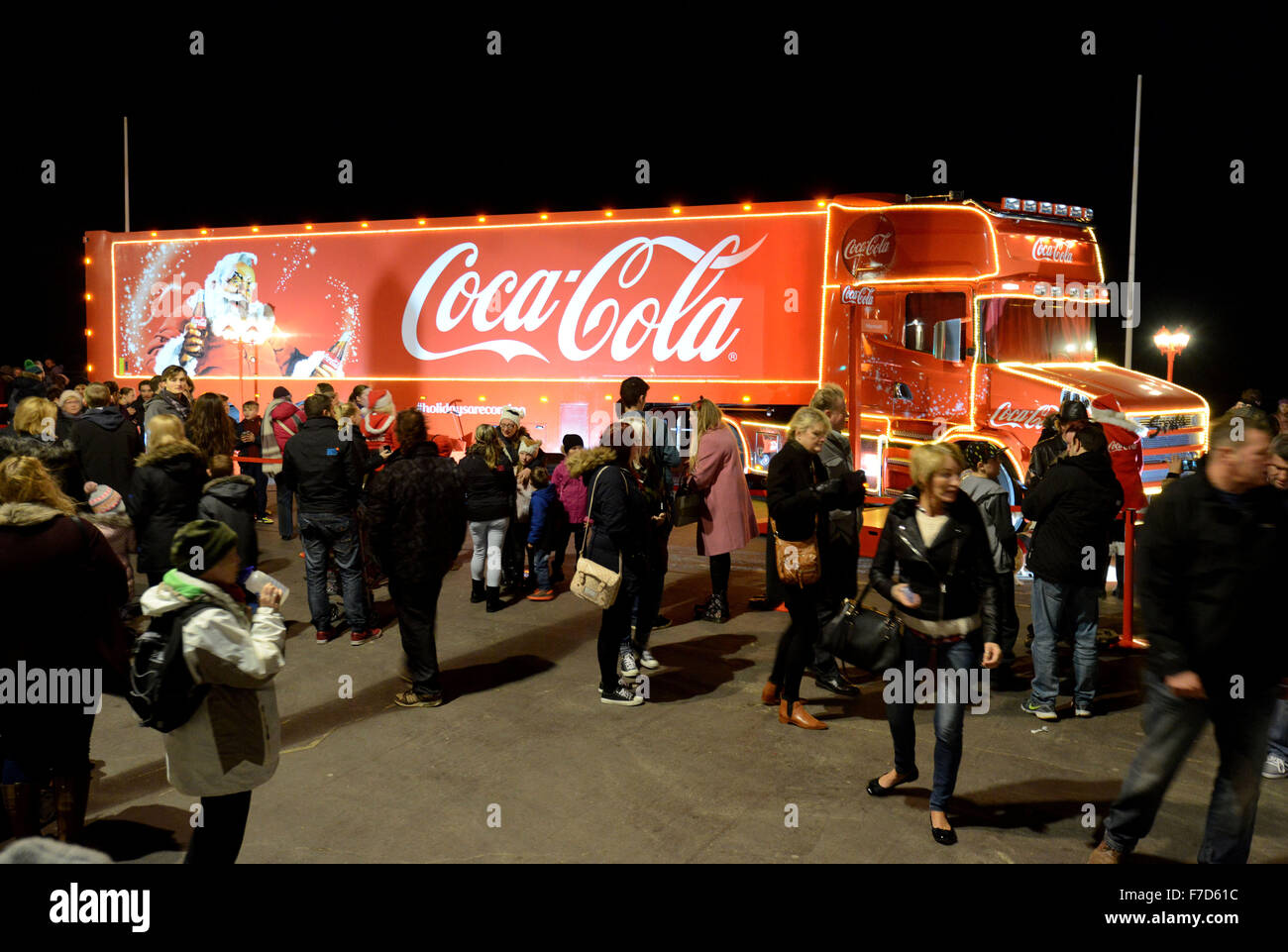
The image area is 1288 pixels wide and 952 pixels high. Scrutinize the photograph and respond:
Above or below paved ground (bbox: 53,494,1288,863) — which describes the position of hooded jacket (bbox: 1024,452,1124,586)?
above

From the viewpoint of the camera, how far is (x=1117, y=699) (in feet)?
22.4

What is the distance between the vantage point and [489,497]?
8805 millimetres

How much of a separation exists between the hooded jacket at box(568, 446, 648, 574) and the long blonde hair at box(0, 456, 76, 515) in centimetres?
296

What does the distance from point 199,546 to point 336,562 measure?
15.2ft

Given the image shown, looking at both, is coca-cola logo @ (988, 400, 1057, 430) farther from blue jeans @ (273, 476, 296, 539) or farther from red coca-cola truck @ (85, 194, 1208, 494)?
blue jeans @ (273, 476, 296, 539)

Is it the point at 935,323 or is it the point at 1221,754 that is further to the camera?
the point at 935,323

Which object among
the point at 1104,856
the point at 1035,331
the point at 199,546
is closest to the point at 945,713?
the point at 1104,856

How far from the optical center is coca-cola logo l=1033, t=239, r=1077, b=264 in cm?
1118

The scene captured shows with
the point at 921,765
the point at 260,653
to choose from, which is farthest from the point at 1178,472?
the point at 260,653

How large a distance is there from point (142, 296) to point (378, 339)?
4.92m

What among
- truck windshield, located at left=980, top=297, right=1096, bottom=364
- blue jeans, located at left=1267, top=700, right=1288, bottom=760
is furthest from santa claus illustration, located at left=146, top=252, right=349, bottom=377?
blue jeans, located at left=1267, top=700, right=1288, bottom=760

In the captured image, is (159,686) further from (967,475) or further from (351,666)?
(967,475)

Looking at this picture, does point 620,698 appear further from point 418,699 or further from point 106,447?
point 106,447

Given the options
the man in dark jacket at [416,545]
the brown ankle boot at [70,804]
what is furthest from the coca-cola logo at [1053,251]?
the brown ankle boot at [70,804]
